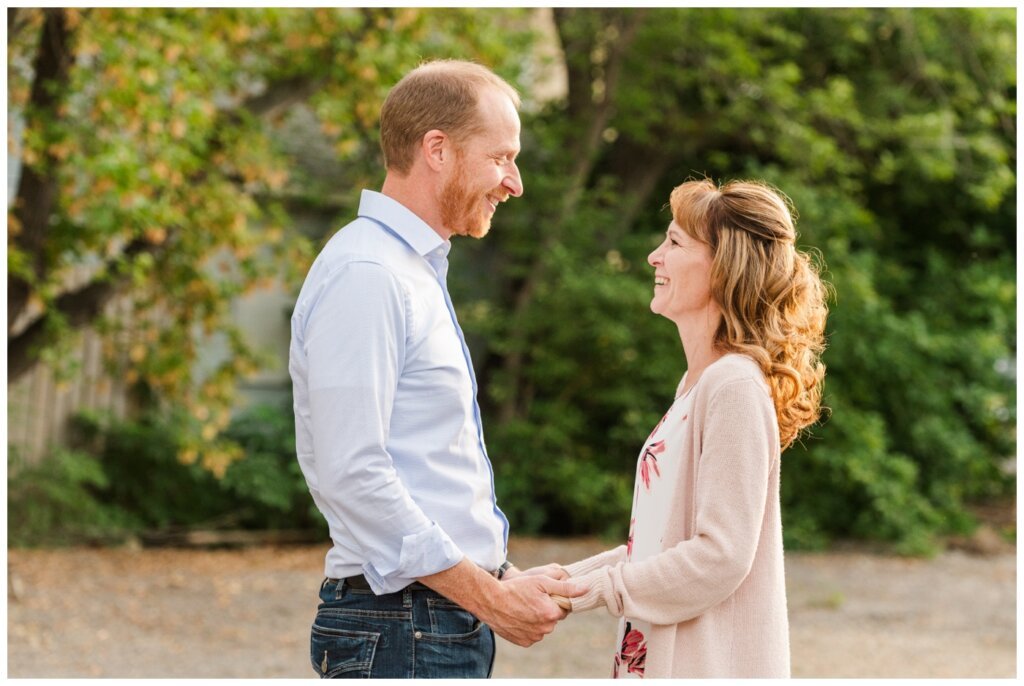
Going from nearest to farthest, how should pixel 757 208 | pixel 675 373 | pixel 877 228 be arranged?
1. pixel 757 208
2. pixel 675 373
3. pixel 877 228

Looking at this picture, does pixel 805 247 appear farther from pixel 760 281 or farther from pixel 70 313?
pixel 760 281

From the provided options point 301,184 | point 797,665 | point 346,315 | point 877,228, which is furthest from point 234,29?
point 877,228

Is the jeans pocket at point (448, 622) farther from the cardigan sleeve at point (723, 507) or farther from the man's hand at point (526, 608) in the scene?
the cardigan sleeve at point (723, 507)

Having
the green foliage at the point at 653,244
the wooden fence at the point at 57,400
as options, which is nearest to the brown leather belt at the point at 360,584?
the green foliage at the point at 653,244

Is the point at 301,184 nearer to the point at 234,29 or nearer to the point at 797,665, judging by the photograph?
the point at 234,29

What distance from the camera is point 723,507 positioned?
2.21 meters

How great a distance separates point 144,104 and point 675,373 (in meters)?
5.26

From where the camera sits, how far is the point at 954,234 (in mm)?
12391

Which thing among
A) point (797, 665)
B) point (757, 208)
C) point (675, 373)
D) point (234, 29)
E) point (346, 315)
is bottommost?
point (797, 665)

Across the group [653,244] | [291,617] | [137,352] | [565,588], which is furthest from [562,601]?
[653,244]

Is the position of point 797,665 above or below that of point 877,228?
below

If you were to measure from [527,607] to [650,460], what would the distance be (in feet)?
1.30

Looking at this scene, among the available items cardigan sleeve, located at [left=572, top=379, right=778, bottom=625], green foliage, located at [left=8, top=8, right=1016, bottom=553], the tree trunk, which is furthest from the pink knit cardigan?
green foliage, located at [left=8, top=8, right=1016, bottom=553]

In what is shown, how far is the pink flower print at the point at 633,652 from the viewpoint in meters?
2.40
